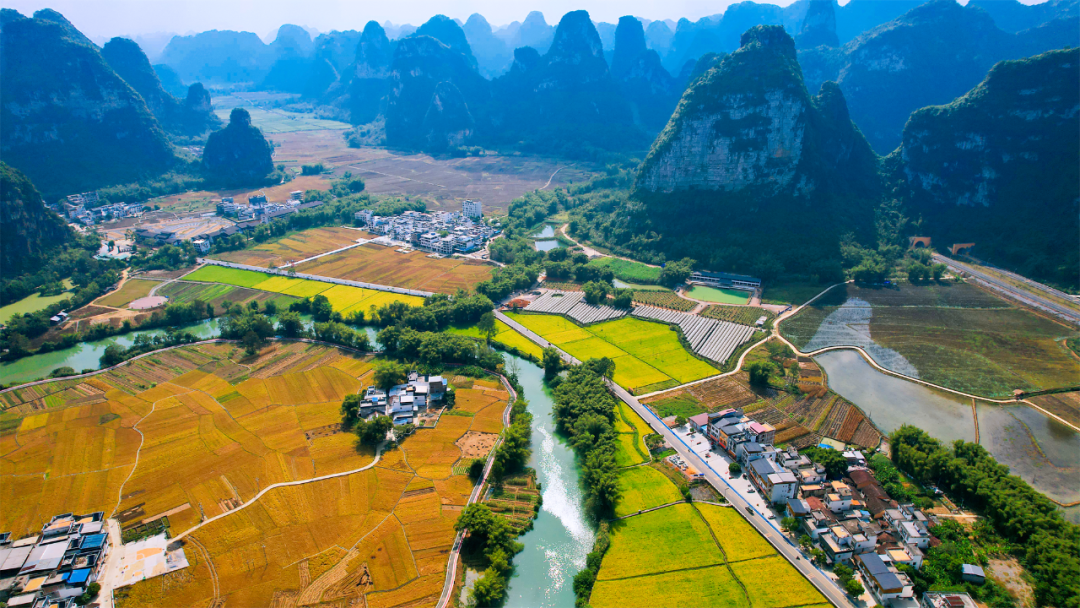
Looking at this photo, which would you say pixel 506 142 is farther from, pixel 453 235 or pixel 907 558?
pixel 907 558

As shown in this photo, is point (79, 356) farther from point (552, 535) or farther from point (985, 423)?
point (985, 423)

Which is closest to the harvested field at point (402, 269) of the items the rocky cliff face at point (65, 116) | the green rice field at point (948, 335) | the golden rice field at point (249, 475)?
the golden rice field at point (249, 475)

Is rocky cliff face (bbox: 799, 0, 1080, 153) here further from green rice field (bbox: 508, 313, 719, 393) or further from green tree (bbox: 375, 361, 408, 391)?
Result: green tree (bbox: 375, 361, 408, 391)

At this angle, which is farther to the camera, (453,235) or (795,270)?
(453,235)

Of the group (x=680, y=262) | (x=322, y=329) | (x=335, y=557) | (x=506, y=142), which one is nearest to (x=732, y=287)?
(x=680, y=262)

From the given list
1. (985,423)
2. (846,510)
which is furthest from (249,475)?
(985,423)

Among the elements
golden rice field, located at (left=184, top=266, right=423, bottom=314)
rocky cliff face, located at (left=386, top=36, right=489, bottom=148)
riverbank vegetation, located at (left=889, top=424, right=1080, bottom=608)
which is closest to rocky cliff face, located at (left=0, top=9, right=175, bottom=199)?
golden rice field, located at (left=184, top=266, right=423, bottom=314)
